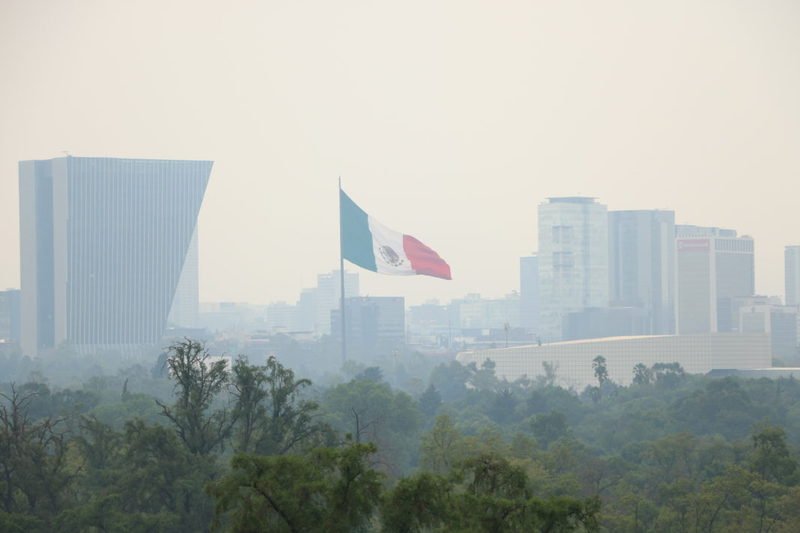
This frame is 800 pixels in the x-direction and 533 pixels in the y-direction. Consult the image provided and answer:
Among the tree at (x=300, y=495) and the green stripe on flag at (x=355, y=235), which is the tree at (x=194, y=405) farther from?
the green stripe on flag at (x=355, y=235)

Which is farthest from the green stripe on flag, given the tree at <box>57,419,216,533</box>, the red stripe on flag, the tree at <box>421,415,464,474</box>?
the tree at <box>57,419,216,533</box>

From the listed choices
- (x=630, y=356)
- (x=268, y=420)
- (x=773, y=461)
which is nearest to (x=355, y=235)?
(x=630, y=356)

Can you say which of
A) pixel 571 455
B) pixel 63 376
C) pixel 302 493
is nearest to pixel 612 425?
pixel 571 455

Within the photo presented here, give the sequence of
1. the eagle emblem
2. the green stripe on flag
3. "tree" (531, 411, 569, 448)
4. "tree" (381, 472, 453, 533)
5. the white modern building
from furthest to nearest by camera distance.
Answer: the white modern building, the green stripe on flag, the eagle emblem, "tree" (531, 411, 569, 448), "tree" (381, 472, 453, 533)

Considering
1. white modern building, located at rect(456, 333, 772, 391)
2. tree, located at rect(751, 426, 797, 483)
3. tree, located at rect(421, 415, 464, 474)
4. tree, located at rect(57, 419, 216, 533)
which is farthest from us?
white modern building, located at rect(456, 333, 772, 391)

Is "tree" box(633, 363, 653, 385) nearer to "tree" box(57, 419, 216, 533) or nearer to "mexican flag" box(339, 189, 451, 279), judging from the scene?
"mexican flag" box(339, 189, 451, 279)

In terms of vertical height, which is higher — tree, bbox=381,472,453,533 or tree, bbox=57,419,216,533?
tree, bbox=381,472,453,533

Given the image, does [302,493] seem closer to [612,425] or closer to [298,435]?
[298,435]

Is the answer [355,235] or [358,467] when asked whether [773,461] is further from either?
[355,235]
